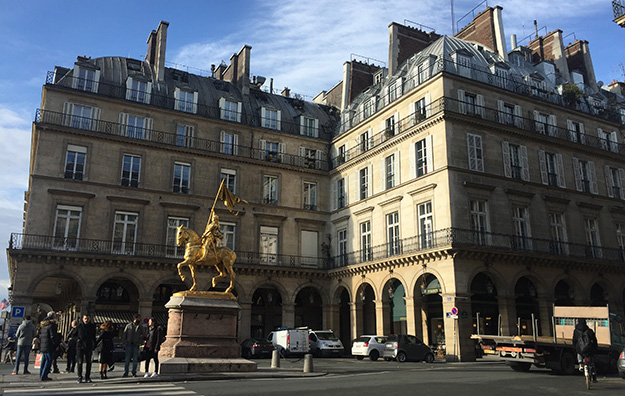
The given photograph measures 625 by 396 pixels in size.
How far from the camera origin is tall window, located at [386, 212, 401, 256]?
102 feet

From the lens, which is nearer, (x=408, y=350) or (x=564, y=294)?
(x=408, y=350)

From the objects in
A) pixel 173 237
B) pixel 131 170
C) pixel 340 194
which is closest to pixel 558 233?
pixel 340 194

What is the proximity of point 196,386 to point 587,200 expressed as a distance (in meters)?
28.6

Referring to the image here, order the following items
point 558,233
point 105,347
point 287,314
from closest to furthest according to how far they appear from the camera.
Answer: point 105,347 → point 558,233 → point 287,314

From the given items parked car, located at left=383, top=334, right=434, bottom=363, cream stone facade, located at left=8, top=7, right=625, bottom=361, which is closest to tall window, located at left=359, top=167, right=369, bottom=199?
cream stone facade, located at left=8, top=7, right=625, bottom=361

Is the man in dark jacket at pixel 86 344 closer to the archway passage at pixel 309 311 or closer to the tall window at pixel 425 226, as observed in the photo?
the tall window at pixel 425 226

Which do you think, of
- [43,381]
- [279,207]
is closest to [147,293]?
[279,207]

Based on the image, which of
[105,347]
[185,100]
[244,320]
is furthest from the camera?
[185,100]

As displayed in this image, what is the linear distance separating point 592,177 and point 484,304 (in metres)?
11.2

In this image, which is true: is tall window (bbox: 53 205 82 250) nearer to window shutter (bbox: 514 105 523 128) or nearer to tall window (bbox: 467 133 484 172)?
tall window (bbox: 467 133 484 172)

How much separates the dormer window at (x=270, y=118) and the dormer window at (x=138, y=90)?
810 cm

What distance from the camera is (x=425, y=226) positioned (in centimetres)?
2898

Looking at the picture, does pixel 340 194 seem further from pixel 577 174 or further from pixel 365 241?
pixel 577 174

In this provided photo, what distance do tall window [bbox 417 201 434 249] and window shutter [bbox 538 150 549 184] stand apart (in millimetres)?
7744
